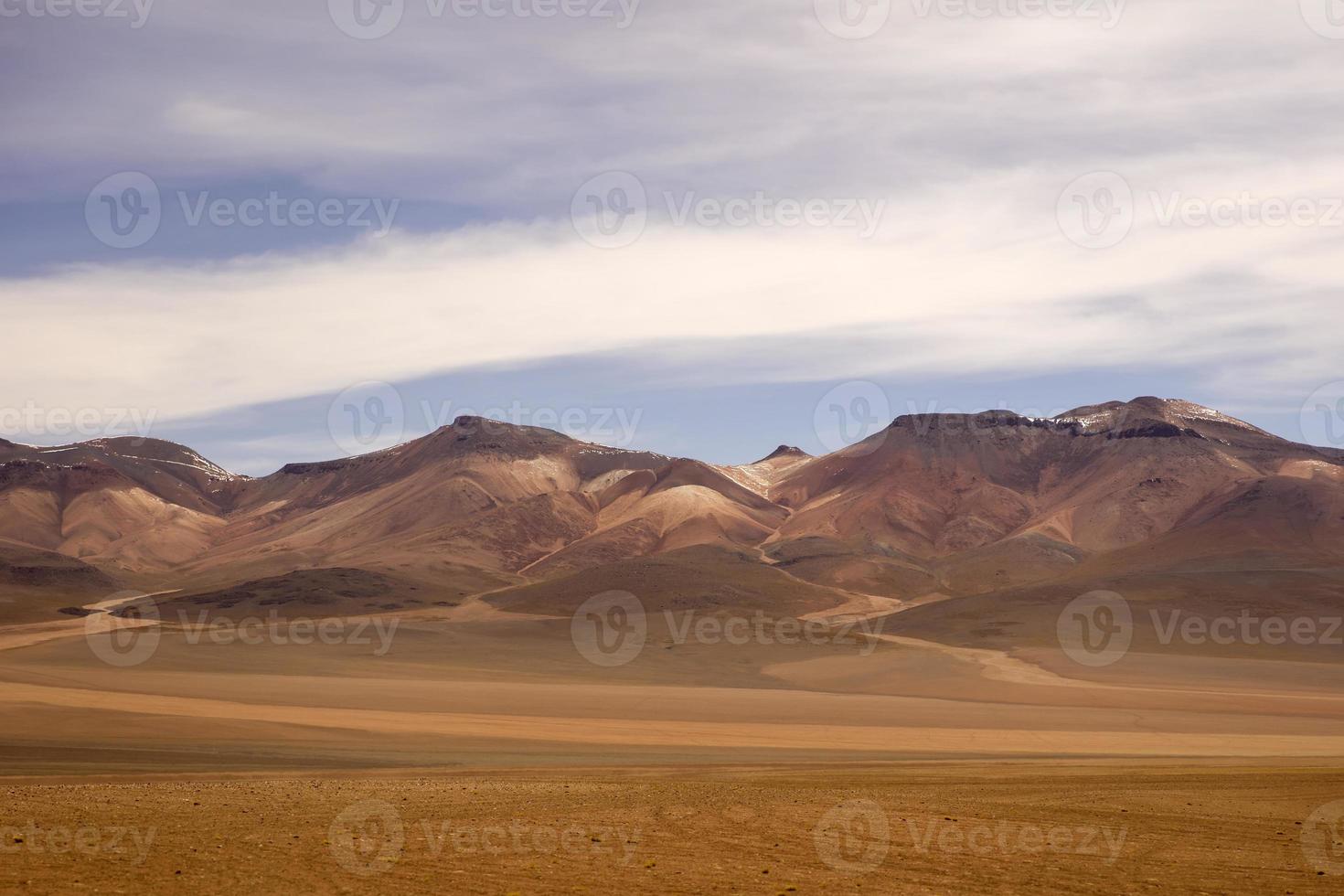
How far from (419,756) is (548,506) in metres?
157

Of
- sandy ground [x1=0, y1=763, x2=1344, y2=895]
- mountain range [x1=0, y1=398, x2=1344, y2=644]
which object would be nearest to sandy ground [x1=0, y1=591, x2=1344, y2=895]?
sandy ground [x1=0, y1=763, x2=1344, y2=895]

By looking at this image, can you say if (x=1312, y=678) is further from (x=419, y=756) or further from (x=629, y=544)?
(x=629, y=544)

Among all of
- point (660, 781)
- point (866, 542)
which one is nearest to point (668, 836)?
point (660, 781)

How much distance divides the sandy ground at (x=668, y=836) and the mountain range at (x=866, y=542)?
59102mm

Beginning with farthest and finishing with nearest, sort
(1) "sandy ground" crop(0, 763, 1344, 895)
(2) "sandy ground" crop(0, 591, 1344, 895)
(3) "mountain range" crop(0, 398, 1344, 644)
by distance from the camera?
(3) "mountain range" crop(0, 398, 1344, 644), (2) "sandy ground" crop(0, 591, 1344, 895), (1) "sandy ground" crop(0, 763, 1344, 895)

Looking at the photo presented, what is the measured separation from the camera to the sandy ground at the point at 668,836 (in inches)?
521

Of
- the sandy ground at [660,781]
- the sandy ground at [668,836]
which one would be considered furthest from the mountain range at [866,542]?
the sandy ground at [668,836]

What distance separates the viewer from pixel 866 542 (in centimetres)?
15400

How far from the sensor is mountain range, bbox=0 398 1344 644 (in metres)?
104

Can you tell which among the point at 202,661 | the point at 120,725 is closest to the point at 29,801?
the point at 120,725

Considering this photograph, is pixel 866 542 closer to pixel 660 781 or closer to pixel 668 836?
pixel 660 781

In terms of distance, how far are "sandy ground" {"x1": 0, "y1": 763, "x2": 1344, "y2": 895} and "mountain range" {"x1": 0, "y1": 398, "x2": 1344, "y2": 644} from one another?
194 ft

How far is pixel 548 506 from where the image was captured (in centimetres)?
18438

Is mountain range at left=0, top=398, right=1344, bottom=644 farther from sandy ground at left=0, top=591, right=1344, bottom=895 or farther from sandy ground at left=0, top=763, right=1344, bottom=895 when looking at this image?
sandy ground at left=0, top=763, right=1344, bottom=895
